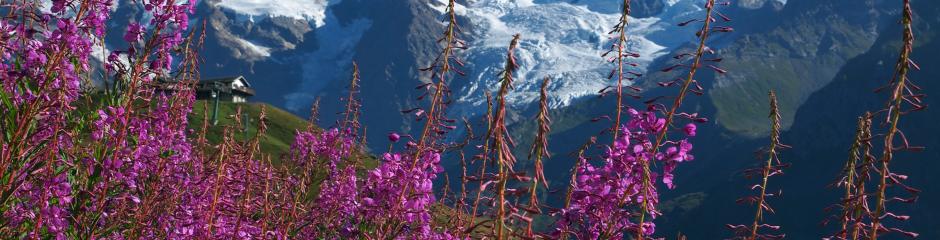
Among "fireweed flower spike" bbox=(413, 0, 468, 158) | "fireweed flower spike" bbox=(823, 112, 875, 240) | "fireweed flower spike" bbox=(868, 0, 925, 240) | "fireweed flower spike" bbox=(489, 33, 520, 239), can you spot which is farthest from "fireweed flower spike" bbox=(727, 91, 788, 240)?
"fireweed flower spike" bbox=(489, 33, 520, 239)

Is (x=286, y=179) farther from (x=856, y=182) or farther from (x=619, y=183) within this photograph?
(x=856, y=182)

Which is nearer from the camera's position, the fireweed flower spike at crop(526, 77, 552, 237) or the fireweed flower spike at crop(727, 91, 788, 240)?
the fireweed flower spike at crop(526, 77, 552, 237)

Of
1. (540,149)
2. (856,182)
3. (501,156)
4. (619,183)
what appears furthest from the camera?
(619,183)

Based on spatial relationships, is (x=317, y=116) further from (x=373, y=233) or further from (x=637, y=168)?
(x=637, y=168)

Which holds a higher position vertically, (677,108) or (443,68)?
(677,108)

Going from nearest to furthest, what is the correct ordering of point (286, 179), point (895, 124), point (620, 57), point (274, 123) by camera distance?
point (895, 124)
point (620, 57)
point (286, 179)
point (274, 123)

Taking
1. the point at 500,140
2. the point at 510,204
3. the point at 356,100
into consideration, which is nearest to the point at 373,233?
the point at 510,204

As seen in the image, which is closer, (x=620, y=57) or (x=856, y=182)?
(x=856, y=182)

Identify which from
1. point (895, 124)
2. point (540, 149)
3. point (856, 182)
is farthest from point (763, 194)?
point (540, 149)

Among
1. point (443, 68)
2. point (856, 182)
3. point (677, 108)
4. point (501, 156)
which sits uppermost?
point (501, 156)

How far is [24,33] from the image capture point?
22.0 ft

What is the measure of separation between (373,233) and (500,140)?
13.8ft

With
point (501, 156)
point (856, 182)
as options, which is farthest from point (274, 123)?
point (501, 156)

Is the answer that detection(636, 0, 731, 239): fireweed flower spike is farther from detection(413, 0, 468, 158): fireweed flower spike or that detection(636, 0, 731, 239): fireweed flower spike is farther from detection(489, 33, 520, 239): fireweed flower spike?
detection(413, 0, 468, 158): fireweed flower spike
